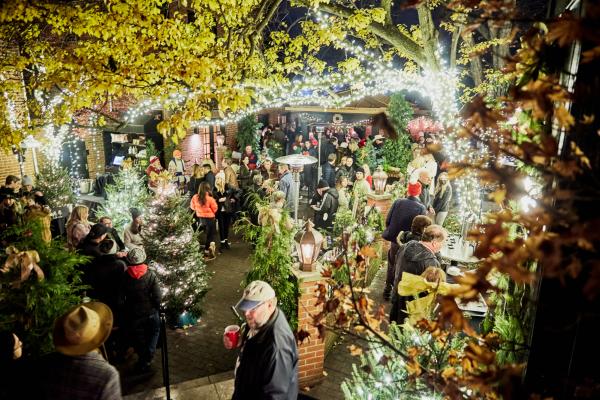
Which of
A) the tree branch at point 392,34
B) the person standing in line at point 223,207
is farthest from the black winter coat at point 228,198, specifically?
the tree branch at point 392,34

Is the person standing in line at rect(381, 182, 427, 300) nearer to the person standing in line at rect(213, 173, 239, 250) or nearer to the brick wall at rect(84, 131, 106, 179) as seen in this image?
the person standing in line at rect(213, 173, 239, 250)

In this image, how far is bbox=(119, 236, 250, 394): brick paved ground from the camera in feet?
19.5

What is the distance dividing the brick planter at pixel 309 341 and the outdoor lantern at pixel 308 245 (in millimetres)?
127

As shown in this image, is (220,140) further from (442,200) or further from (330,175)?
(442,200)

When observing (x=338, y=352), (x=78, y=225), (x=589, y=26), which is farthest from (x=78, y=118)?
(x=589, y=26)

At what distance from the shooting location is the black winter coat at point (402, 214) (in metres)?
7.70

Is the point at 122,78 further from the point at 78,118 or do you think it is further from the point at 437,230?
the point at 78,118

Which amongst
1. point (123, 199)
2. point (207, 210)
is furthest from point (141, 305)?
point (123, 199)

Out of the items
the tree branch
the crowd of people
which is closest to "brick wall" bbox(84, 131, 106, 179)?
the crowd of people

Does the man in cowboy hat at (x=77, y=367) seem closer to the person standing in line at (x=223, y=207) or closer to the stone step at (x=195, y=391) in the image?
the stone step at (x=195, y=391)

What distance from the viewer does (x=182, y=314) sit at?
7148 millimetres

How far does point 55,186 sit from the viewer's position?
12.2 metres

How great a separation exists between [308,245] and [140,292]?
255 centimetres

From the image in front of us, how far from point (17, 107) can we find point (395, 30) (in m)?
11.8
